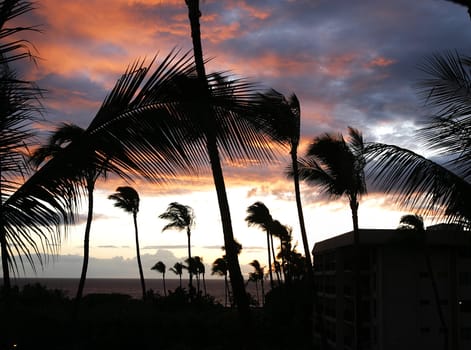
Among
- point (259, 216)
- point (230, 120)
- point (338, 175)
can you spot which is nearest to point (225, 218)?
point (230, 120)

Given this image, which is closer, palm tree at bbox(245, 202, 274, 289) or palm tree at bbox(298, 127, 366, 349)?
palm tree at bbox(298, 127, 366, 349)

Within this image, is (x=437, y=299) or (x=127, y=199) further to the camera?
(x=127, y=199)

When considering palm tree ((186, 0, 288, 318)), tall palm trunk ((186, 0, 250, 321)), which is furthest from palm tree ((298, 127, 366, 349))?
palm tree ((186, 0, 288, 318))

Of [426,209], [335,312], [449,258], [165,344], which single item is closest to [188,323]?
[165,344]

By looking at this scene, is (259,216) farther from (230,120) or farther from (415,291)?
(230,120)

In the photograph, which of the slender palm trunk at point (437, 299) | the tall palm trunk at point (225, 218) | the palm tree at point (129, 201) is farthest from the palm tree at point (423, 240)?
the palm tree at point (129, 201)

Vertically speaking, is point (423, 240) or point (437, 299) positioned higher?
point (423, 240)

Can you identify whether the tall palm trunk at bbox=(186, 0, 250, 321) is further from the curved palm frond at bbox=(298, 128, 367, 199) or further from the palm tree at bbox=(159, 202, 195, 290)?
the palm tree at bbox=(159, 202, 195, 290)

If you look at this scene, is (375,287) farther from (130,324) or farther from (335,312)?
(130,324)

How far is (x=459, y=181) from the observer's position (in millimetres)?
4504

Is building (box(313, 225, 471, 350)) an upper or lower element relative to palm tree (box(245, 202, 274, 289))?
lower

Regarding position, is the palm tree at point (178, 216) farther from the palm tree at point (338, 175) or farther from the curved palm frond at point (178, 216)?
the palm tree at point (338, 175)

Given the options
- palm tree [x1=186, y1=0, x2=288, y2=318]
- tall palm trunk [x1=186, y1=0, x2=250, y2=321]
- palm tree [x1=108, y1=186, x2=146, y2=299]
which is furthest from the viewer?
palm tree [x1=108, y1=186, x2=146, y2=299]

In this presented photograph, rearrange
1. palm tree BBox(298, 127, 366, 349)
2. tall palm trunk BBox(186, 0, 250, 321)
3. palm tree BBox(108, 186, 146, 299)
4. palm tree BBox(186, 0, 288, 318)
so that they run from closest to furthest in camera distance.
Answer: palm tree BBox(186, 0, 288, 318) → tall palm trunk BBox(186, 0, 250, 321) → palm tree BBox(298, 127, 366, 349) → palm tree BBox(108, 186, 146, 299)
